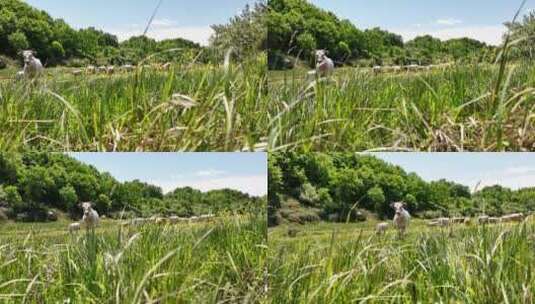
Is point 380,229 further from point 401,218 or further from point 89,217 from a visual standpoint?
point 89,217

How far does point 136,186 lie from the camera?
3.81 meters

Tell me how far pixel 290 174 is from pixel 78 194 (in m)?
1.02

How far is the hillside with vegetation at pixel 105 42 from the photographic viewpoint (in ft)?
12.3

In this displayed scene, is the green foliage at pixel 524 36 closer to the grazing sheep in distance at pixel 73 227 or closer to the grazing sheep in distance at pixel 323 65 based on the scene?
the grazing sheep in distance at pixel 323 65

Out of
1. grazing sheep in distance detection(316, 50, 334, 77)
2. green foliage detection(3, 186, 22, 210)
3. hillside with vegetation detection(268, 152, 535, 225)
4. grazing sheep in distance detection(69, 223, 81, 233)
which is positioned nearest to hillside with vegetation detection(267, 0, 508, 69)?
grazing sheep in distance detection(316, 50, 334, 77)

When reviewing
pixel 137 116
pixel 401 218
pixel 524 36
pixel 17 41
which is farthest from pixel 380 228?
pixel 17 41

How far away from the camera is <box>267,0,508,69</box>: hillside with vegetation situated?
12.3 feet

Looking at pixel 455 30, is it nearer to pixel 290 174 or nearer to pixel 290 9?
pixel 290 9

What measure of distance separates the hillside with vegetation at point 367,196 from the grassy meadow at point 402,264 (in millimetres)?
71

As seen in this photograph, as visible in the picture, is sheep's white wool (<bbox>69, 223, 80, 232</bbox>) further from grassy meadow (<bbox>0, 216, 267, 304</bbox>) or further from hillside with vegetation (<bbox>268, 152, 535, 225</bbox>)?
hillside with vegetation (<bbox>268, 152, 535, 225</bbox>)

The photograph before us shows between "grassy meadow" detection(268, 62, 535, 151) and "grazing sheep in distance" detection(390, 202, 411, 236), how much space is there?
34 cm

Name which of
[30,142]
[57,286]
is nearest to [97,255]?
[57,286]

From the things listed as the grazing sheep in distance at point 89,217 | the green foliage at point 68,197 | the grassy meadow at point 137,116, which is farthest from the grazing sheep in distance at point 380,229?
the green foliage at point 68,197

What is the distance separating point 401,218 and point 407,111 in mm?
542
